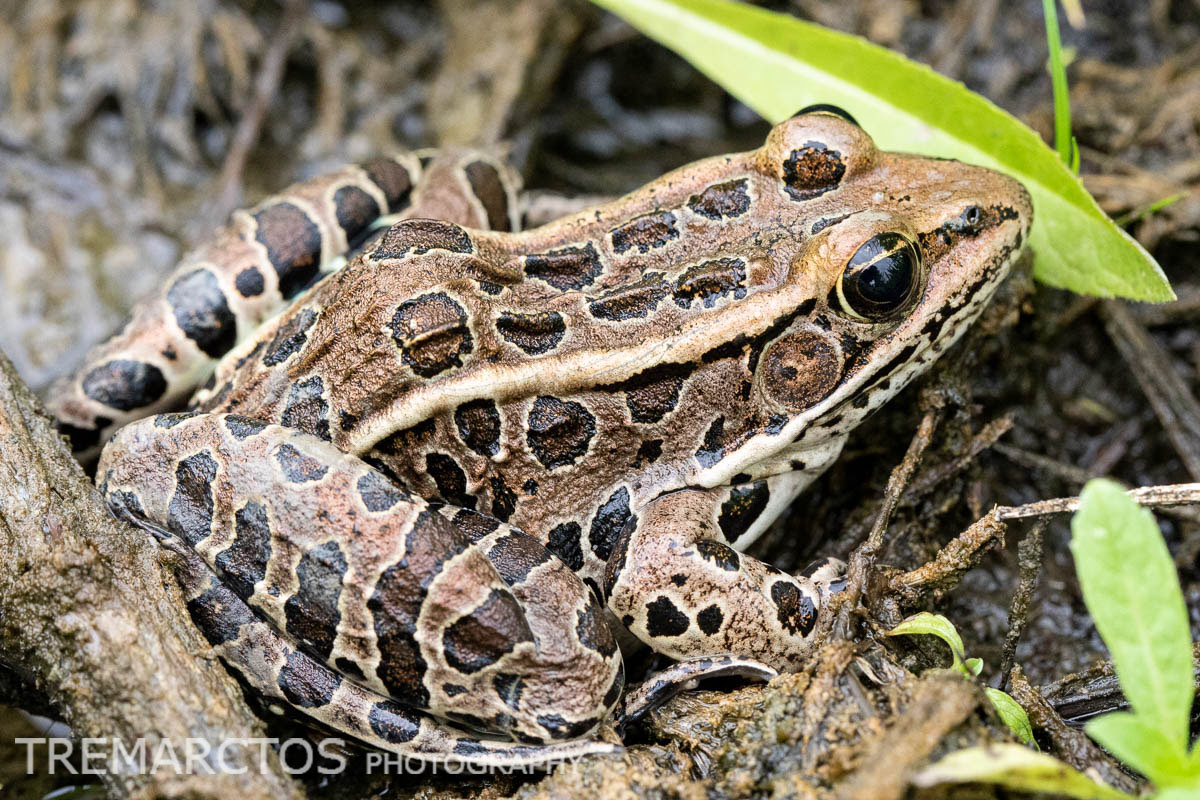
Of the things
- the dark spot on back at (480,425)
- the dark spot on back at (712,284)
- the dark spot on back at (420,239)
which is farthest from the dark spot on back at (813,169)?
the dark spot on back at (480,425)

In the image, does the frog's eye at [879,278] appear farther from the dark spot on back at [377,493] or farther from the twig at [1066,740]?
the dark spot on back at [377,493]

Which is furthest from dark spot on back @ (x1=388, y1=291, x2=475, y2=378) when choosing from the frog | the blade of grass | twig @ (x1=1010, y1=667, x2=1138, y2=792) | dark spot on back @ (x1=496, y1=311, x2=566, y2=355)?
the blade of grass

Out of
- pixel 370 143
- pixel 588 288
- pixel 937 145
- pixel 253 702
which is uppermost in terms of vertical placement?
pixel 937 145

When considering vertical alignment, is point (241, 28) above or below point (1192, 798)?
above

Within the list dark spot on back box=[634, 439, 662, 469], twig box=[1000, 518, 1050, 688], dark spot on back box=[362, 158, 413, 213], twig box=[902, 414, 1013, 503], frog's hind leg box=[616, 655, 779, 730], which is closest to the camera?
twig box=[1000, 518, 1050, 688]

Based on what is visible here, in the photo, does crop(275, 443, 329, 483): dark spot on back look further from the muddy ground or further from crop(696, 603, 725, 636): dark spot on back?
crop(696, 603, 725, 636): dark spot on back

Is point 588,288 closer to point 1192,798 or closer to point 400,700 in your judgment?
point 400,700

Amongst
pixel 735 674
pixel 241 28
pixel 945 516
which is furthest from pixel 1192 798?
pixel 241 28
